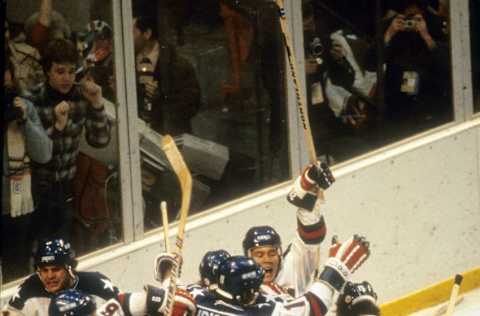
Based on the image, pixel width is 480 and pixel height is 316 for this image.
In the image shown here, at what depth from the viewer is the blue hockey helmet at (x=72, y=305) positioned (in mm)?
6910

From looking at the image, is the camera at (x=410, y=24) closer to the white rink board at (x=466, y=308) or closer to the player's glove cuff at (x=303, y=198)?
the white rink board at (x=466, y=308)

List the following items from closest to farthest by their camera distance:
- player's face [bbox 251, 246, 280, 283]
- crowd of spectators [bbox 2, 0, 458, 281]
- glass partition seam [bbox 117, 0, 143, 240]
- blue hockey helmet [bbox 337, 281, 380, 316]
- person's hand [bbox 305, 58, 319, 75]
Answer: player's face [bbox 251, 246, 280, 283] < blue hockey helmet [bbox 337, 281, 380, 316] < crowd of spectators [bbox 2, 0, 458, 281] < glass partition seam [bbox 117, 0, 143, 240] < person's hand [bbox 305, 58, 319, 75]

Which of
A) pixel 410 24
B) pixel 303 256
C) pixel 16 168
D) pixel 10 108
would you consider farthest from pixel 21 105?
pixel 410 24

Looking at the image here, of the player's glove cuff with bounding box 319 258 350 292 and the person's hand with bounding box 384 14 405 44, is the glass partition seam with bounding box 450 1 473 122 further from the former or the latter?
the player's glove cuff with bounding box 319 258 350 292

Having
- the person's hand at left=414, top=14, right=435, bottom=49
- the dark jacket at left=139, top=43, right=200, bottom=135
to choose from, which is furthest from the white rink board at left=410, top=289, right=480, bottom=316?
the dark jacket at left=139, top=43, right=200, bottom=135

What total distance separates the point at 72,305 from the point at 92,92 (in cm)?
240

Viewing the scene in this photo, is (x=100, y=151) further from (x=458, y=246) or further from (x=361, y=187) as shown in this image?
(x=458, y=246)

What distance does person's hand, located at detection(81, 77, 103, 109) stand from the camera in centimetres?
905

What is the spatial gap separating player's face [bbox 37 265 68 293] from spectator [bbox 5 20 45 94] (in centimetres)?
141

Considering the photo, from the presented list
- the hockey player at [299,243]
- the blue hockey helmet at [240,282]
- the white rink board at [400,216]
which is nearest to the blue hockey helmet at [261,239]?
the hockey player at [299,243]

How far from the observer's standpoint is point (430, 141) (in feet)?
35.2

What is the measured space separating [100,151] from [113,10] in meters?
0.84

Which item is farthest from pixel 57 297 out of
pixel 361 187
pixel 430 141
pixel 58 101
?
pixel 430 141

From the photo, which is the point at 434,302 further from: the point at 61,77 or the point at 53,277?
the point at 53,277
